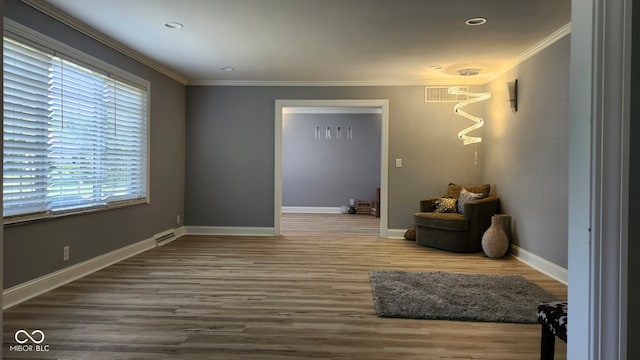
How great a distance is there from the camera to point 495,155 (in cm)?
555

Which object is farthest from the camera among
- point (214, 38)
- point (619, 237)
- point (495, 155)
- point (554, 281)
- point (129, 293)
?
point (495, 155)

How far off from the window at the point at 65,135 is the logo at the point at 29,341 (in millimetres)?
971

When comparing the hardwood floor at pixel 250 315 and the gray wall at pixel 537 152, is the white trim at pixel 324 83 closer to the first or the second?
the gray wall at pixel 537 152

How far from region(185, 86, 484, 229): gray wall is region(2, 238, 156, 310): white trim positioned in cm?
167

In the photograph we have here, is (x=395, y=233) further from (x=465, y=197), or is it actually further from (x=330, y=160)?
(x=330, y=160)

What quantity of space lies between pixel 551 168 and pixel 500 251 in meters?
1.29

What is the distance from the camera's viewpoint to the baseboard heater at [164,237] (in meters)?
5.34

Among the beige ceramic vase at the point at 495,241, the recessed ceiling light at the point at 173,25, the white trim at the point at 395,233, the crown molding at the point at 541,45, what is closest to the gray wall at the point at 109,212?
the recessed ceiling light at the point at 173,25

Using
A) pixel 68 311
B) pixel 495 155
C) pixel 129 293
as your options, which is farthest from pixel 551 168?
pixel 68 311

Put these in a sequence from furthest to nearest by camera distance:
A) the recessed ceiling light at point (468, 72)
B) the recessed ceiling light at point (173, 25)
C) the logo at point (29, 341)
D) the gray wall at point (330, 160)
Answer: the gray wall at point (330, 160), the recessed ceiling light at point (468, 72), the recessed ceiling light at point (173, 25), the logo at point (29, 341)

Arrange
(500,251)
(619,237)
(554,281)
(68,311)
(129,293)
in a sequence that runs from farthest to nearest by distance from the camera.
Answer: (500,251) < (554,281) < (129,293) < (68,311) < (619,237)

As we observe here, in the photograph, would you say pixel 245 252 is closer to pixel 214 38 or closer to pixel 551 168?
pixel 214 38

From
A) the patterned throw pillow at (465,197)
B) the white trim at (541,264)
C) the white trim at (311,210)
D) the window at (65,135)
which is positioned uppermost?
the window at (65,135)

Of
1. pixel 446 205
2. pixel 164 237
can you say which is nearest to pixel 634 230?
pixel 446 205
